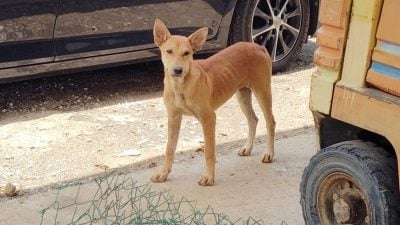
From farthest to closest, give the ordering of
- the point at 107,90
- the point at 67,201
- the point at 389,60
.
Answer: the point at 107,90 < the point at 67,201 < the point at 389,60

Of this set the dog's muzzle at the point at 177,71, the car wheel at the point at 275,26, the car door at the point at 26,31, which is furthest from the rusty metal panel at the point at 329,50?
the car wheel at the point at 275,26

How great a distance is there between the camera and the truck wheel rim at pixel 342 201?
328 cm

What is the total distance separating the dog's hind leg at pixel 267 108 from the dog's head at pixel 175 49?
667 millimetres

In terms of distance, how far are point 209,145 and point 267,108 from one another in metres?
0.63

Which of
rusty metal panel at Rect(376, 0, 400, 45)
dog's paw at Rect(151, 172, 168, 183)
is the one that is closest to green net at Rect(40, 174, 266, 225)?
dog's paw at Rect(151, 172, 168, 183)

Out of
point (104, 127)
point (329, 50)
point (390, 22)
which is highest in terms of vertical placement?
point (390, 22)

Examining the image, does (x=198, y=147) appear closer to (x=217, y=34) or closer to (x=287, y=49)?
(x=217, y=34)

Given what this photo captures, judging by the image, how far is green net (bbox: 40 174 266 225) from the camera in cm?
389

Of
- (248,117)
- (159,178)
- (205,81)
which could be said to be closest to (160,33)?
(205,81)

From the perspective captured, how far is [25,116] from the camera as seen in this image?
5.78 metres

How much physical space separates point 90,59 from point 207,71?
156 centimetres

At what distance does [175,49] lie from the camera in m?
4.35

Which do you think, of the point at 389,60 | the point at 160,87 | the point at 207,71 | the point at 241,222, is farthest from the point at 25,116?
the point at 389,60

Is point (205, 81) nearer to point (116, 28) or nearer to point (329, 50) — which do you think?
point (329, 50)
